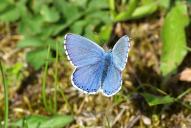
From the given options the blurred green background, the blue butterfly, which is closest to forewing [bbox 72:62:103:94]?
the blue butterfly

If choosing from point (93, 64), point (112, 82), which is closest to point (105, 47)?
point (93, 64)

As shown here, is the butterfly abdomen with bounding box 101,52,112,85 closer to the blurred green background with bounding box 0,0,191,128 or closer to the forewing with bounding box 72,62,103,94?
the forewing with bounding box 72,62,103,94

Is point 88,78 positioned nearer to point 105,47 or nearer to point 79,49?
point 79,49

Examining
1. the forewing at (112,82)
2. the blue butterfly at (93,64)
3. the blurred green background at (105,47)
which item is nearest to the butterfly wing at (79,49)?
the blue butterfly at (93,64)

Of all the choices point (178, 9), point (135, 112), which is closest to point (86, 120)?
point (135, 112)

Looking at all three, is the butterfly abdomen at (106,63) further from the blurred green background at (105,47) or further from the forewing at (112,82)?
the blurred green background at (105,47)
